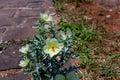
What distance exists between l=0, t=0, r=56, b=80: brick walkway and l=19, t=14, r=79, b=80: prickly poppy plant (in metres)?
0.66

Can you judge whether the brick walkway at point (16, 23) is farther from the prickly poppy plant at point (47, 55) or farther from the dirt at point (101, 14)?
the prickly poppy plant at point (47, 55)

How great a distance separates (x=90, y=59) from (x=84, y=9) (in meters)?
1.47

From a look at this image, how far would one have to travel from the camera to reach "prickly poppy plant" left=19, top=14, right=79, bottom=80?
206cm

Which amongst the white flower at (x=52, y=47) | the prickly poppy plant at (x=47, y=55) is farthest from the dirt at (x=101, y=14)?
the white flower at (x=52, y=47)

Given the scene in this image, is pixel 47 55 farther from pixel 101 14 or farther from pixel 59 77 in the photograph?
pixel 101 14

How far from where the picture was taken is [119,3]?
15.0 ft

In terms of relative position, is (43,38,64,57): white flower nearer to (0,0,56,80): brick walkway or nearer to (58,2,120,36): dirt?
(0,0,56,80): brick walkway

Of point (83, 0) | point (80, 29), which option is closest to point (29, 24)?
point (80, 29)

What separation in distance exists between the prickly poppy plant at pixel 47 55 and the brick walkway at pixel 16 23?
664 millimetres

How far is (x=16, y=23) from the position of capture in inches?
165

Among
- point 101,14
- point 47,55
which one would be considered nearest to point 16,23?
point 101,14

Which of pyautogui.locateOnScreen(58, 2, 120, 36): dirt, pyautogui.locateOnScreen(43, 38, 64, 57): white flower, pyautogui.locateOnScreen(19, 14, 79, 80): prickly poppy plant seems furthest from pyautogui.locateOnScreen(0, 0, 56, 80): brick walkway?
pyautogui.locateOnScreen(43, 38, 64, 57): white flower

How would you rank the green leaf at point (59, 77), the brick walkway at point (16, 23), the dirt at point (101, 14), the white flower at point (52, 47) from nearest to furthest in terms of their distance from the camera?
the white flower at point (52, 47)
the green leaf at point (59, 77)
the brick walkway at point (16, 23)
the dirt at point (101, 14)

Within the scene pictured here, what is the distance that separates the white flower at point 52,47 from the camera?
199 cm
